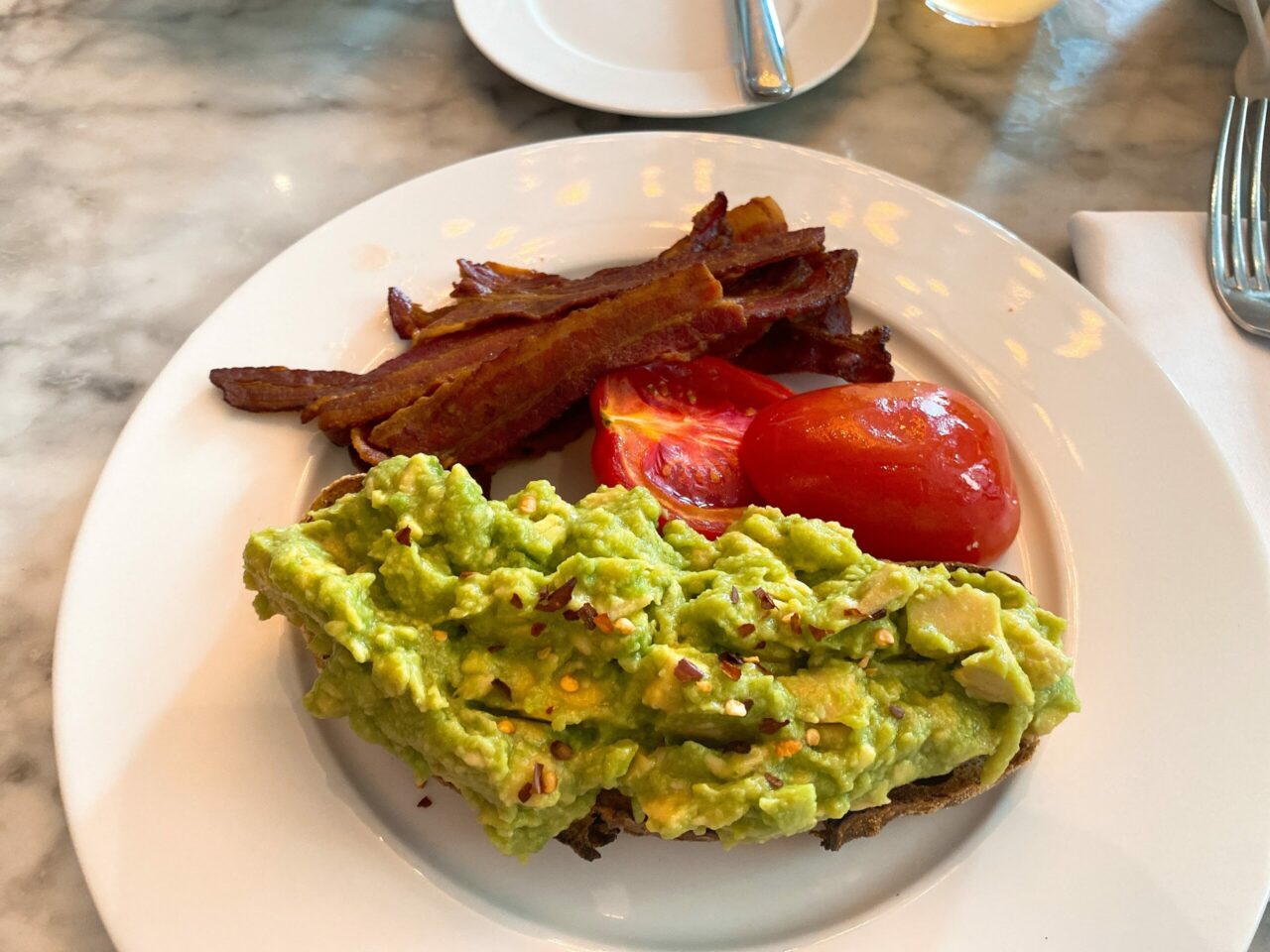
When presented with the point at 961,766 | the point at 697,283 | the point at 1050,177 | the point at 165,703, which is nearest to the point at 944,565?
the point at 961,766

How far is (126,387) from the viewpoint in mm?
2443

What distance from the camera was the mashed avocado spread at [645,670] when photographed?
54.9 inches

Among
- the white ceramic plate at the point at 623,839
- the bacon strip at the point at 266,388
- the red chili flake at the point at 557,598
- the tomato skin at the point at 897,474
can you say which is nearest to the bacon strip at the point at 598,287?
the white ceramic plate at the point at 623,839

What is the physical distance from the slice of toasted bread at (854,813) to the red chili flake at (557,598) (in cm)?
39

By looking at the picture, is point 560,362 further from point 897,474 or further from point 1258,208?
point 1258,208

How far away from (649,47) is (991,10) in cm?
132

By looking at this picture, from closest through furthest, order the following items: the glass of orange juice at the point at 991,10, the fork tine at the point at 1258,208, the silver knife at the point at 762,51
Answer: the fork tine at the point at 1258,208 → the silver knife at the point at 762,51 → the glass of orange juice at the point at 991,10

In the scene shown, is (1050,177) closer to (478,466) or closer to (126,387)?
(478,466)

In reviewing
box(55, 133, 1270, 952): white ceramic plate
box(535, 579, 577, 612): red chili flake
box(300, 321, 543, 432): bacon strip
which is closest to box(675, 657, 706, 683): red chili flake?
box(535, 579, 577, 612): red chili flake

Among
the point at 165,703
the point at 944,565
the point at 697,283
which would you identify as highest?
the point at 697,283

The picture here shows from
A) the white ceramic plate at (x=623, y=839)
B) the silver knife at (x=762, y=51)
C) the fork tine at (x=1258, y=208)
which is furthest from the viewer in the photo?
the silver knife at (x=762, y=51)

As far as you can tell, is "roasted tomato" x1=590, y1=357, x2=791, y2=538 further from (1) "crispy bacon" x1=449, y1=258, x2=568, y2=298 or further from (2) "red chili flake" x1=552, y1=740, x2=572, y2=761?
(2) "red chili flake" x1=552, y1=740, x2=572, y2=761

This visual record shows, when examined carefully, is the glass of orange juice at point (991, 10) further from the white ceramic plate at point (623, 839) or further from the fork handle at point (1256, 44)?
the white ceramic plate at point (623, 839)

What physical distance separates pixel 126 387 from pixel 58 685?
104cm
